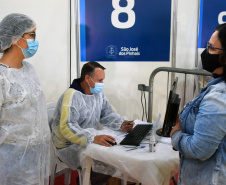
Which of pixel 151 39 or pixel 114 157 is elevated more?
pixel 151 39

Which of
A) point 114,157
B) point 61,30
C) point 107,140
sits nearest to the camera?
point 114,157

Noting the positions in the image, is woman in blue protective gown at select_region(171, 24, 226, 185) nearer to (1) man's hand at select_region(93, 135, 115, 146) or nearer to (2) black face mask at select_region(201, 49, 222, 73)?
(2) black face mask at select_region(201, 49, 222, 73)

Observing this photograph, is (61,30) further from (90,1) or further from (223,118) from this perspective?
(223,118)

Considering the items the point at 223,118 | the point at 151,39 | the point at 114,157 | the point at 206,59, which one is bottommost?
the point at 114,157

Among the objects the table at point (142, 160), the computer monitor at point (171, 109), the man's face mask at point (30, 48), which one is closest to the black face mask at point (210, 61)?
A: the computer monitor at point (171, 109)

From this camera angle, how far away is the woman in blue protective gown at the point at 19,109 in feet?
4.49

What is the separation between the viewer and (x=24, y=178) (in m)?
1.45

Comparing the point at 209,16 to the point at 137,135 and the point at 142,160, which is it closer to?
the point at 137,135

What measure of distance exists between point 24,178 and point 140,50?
6.49 feet

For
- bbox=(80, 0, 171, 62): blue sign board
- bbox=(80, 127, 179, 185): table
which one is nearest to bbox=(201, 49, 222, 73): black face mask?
bbox=(80, 127, 179, 185): table

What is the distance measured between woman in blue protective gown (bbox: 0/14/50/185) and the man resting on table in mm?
281

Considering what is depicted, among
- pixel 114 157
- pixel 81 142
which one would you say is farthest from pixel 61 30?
pixel 114 157

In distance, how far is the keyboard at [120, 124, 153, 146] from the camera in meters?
1.62

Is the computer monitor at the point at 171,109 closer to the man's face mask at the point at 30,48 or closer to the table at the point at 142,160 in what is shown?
the table at the point at 142,160
